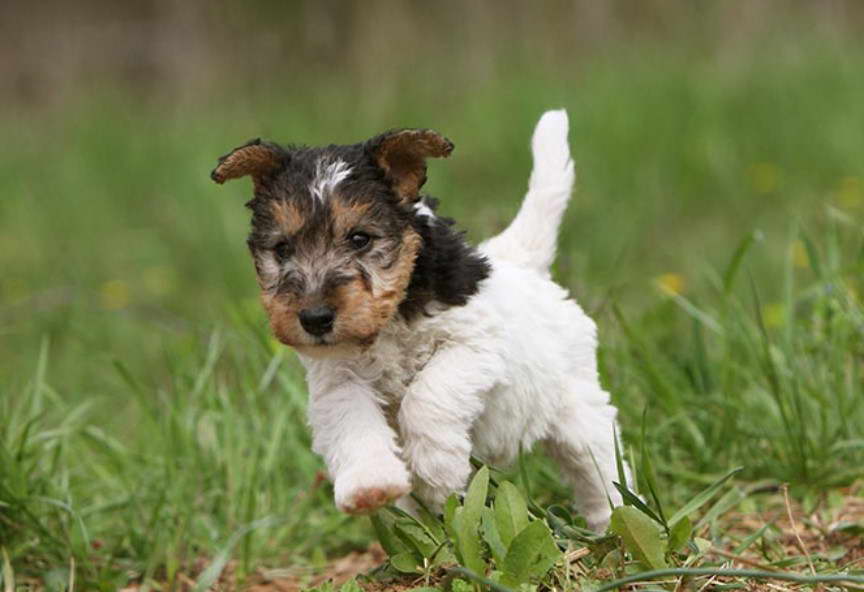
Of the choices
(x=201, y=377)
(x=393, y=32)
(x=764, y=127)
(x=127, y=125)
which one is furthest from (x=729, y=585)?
(x=393, y=32)

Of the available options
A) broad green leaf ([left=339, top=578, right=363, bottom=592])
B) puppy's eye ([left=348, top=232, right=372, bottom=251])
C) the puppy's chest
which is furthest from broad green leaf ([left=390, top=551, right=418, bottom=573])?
puppy's eye ([left=348, top=232, right=372, bottom=251])

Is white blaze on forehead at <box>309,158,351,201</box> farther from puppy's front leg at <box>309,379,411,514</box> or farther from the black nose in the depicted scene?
puppy's front leg at <box>309,379,411,514</box>

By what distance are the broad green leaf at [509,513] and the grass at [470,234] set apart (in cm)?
16

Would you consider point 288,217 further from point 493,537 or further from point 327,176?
point 493,537

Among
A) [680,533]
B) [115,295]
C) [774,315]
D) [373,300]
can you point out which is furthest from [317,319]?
[115,295]

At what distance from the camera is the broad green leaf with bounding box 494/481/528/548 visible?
10.1 feet

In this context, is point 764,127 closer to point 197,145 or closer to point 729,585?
point 197,145

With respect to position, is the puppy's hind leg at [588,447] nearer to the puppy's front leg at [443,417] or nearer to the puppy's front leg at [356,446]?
the puppy's front leg at [443,417]

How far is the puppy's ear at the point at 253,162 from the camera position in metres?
3.15

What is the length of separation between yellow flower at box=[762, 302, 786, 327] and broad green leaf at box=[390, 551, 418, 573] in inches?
97.6

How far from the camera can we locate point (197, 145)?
10.5 metres

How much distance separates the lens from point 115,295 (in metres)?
8.89

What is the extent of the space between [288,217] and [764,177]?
22.3 ft

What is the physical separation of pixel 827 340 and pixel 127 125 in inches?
317
